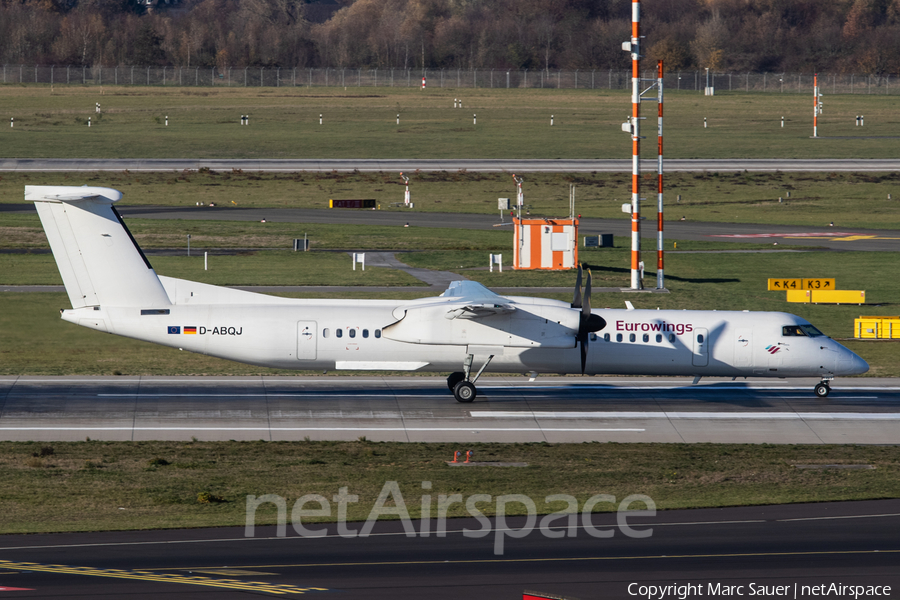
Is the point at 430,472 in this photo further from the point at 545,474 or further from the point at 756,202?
the point at 756,202

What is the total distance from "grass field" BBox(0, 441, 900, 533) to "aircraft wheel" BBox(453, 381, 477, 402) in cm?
447

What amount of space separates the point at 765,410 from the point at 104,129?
92.9 metres

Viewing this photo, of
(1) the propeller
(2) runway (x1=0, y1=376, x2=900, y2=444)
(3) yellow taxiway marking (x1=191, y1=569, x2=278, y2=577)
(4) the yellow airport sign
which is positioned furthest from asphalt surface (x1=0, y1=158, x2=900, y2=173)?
(3) yellow taxiway marking (x1=191, y1=569, x2=278, y2=577)

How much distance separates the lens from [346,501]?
21391 millimetres

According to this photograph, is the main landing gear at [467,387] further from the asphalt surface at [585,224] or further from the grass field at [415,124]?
the grass field at [415,124]

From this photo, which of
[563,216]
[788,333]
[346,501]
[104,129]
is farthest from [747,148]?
[346,501]

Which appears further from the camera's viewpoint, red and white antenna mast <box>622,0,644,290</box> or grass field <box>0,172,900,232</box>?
grass field <box>0,172,900,232</box>

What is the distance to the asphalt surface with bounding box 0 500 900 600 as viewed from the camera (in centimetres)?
1577

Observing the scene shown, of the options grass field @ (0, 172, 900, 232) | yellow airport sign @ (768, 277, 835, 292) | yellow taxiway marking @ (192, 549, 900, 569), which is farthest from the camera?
grass field @ (0, 172, 900, 232)

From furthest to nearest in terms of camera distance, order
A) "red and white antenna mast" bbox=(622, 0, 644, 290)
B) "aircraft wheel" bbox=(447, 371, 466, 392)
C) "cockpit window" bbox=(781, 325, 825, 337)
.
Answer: "red and white antenna mast" bbox=(622, 0, 644, 290) < "cockpit window" bbox=(781, 325, 825, 337) < "aircraft wheel" bbox=(447, 371, 466, 392)

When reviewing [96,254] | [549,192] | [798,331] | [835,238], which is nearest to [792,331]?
[798,331]

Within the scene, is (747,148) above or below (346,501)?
above

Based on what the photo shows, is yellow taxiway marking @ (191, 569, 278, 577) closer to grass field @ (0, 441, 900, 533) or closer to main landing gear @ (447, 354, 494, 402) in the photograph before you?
grass field @ (0, 441, 900, 533)

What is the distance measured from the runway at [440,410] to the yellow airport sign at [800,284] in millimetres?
12610
